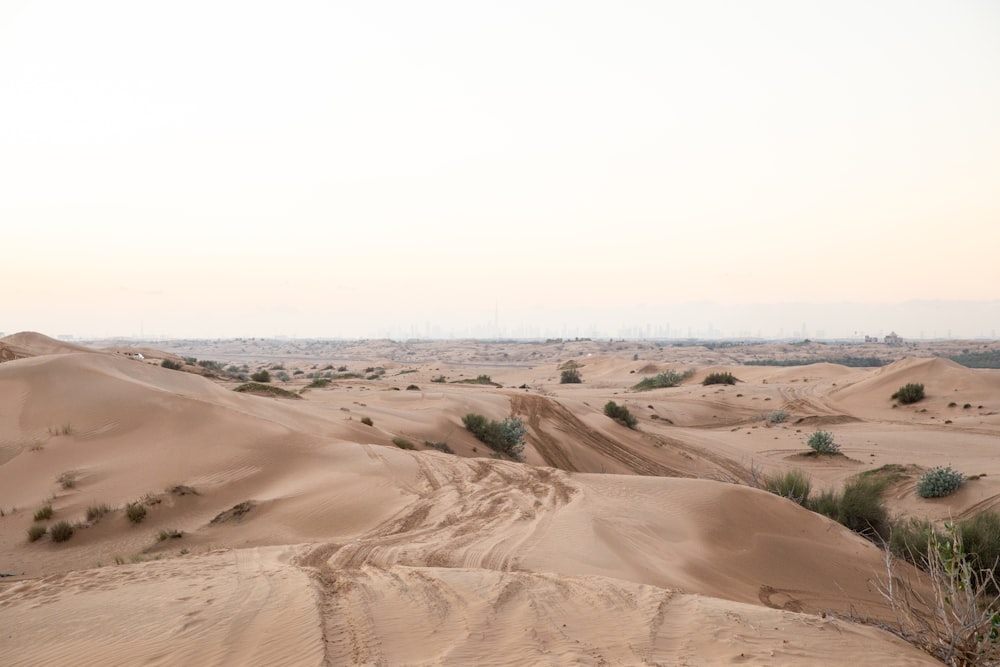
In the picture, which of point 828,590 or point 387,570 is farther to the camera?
point 828,590

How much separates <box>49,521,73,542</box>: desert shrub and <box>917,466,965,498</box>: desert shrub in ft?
54.9

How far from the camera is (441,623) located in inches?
187

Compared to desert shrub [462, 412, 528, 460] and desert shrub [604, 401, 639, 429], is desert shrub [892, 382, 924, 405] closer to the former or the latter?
desert shrub [604, 401, 639, 429]

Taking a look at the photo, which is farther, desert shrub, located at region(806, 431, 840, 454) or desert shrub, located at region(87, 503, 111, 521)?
desert shrub, located at region(806, 431, 840, 454)

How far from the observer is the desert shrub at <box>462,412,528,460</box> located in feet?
58.3

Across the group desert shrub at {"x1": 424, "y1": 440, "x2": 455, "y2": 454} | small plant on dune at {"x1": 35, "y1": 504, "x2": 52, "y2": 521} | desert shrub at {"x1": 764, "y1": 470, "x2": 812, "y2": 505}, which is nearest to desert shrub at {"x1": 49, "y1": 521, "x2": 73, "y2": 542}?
small plant on dune at {"x1": 35, "y1": 504, "x2": 52, "y2": 521}

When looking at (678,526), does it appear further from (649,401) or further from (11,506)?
(649,401)

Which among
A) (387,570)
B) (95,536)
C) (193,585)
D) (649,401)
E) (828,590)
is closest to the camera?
(193,585)

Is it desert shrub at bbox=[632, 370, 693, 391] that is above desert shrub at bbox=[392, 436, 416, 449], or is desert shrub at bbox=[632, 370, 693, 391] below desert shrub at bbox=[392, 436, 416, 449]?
below

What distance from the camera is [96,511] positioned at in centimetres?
962

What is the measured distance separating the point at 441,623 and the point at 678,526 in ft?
18.7

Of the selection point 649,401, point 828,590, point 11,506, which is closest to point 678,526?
point 828,590

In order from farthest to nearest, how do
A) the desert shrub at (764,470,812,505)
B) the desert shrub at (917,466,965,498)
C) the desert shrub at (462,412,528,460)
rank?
the desert shrub at (462,412,528,460) → the desert shrub at (917,466,965,498) → the desert shrub at (764,470,812,505)

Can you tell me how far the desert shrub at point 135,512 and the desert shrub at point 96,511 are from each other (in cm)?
32
